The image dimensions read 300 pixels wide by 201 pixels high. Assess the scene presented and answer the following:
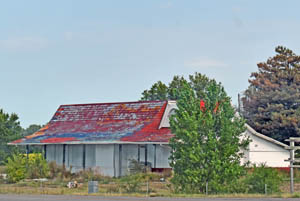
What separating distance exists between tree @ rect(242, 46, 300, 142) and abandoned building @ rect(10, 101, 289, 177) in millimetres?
9157

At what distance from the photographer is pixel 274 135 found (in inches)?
2485

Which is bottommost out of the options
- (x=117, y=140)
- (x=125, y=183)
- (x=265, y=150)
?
(x=125, y=183)

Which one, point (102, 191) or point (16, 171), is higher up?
point (16, 171)

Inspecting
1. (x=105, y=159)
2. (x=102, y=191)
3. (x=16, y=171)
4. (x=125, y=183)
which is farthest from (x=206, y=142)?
(x=105, y=159)

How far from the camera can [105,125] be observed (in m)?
53.8

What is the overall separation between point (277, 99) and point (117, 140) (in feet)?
74.7

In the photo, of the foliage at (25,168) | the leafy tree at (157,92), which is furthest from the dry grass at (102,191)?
the leafy tree at (157,92)

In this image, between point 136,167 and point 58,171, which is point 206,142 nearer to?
point 136,167

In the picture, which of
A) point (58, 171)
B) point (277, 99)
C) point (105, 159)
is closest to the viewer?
point (58, 171)

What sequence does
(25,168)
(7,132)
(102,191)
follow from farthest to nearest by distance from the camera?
(7,132) < (25,168) < (102,191)

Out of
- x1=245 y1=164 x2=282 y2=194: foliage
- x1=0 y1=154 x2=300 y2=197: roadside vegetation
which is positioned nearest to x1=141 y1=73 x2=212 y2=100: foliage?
x1=0 y1=154 x2=300 y2=197: roadside vegetation

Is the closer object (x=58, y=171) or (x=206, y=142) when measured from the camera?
(x=206, y=142)

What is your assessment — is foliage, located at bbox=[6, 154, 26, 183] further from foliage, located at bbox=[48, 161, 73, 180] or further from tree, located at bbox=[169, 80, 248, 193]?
tree, located at bbox=[169, 80, 248, 193]

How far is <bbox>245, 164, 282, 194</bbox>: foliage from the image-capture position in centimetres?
3362
